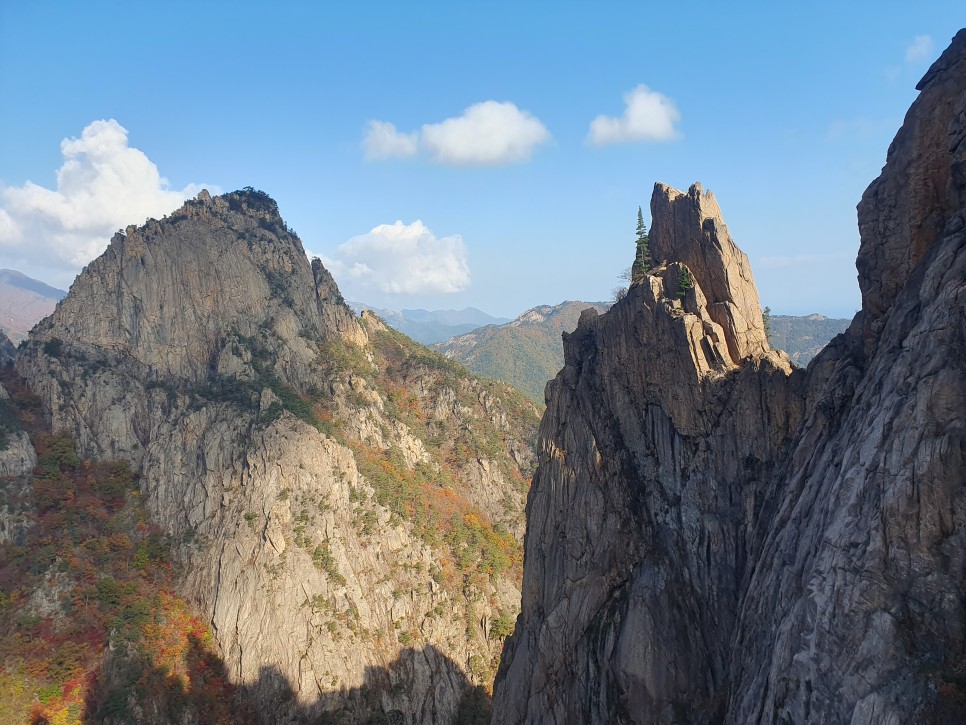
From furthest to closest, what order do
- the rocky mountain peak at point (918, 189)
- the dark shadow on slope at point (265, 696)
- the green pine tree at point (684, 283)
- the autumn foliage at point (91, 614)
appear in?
the dark shadow on slope at point (265, 696), the autumn foliage at point (91, 614), the green pine tree at point (684, 283), the rocky mountain peak at point (918, 189)

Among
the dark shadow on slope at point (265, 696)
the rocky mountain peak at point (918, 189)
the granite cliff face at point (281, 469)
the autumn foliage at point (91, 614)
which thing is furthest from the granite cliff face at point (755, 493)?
the autumn foliage at point (91, 614)

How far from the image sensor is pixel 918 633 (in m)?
15.5

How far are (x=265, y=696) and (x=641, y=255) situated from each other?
210ft

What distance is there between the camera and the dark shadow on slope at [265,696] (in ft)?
170

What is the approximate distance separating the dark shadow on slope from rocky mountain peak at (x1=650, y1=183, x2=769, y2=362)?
56.7 metres

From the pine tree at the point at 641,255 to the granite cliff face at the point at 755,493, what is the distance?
3.50 ft

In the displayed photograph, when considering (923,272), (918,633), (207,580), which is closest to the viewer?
(918,633)

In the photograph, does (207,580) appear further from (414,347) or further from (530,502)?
(414,347)

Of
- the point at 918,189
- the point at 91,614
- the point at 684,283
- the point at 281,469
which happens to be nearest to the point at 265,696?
the point at 91,614

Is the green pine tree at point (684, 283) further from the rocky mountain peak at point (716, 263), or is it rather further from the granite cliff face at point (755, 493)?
the rocky mountain peak at point (716, 263)

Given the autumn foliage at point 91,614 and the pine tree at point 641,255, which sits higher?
the pine tree at point 641,255

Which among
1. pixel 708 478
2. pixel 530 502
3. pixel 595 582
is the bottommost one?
pixel 595 582

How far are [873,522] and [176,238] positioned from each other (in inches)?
3906

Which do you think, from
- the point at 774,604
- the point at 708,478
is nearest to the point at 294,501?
the point at 708,478
